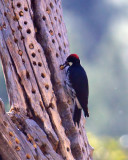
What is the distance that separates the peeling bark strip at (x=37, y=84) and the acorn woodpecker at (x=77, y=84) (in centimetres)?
7

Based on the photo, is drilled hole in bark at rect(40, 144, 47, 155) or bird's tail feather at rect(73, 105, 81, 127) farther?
bird's tail feather at rect(73, 105, 81, 127)

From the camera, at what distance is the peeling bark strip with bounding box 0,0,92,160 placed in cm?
331

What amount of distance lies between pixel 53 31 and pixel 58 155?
136 centimetres

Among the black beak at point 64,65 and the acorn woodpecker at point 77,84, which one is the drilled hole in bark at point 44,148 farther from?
the black beak at point 64,65

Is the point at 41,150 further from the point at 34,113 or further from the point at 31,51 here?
the point at 31,51

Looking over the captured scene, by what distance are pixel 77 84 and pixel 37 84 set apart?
649 millimetres

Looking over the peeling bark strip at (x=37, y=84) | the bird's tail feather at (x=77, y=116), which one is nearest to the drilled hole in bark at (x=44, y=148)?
the peeling bark strip at (x=37, y=84)

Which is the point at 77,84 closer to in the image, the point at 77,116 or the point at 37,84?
the point at 77,116

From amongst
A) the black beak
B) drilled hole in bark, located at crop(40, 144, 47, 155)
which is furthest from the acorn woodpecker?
drilled hole in bark, located at crop(40, 144, 47, 155)

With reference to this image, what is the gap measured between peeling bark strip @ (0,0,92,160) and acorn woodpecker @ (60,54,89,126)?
68 mm

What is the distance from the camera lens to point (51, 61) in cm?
383

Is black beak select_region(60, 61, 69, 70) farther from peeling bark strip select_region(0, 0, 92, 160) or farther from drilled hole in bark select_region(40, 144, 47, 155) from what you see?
drilled hole in bark select_region(40, 144, 47, 155)

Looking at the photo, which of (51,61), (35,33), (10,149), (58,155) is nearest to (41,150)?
(58,155)

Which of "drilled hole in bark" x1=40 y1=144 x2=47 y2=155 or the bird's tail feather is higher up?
the bird's tail feather
